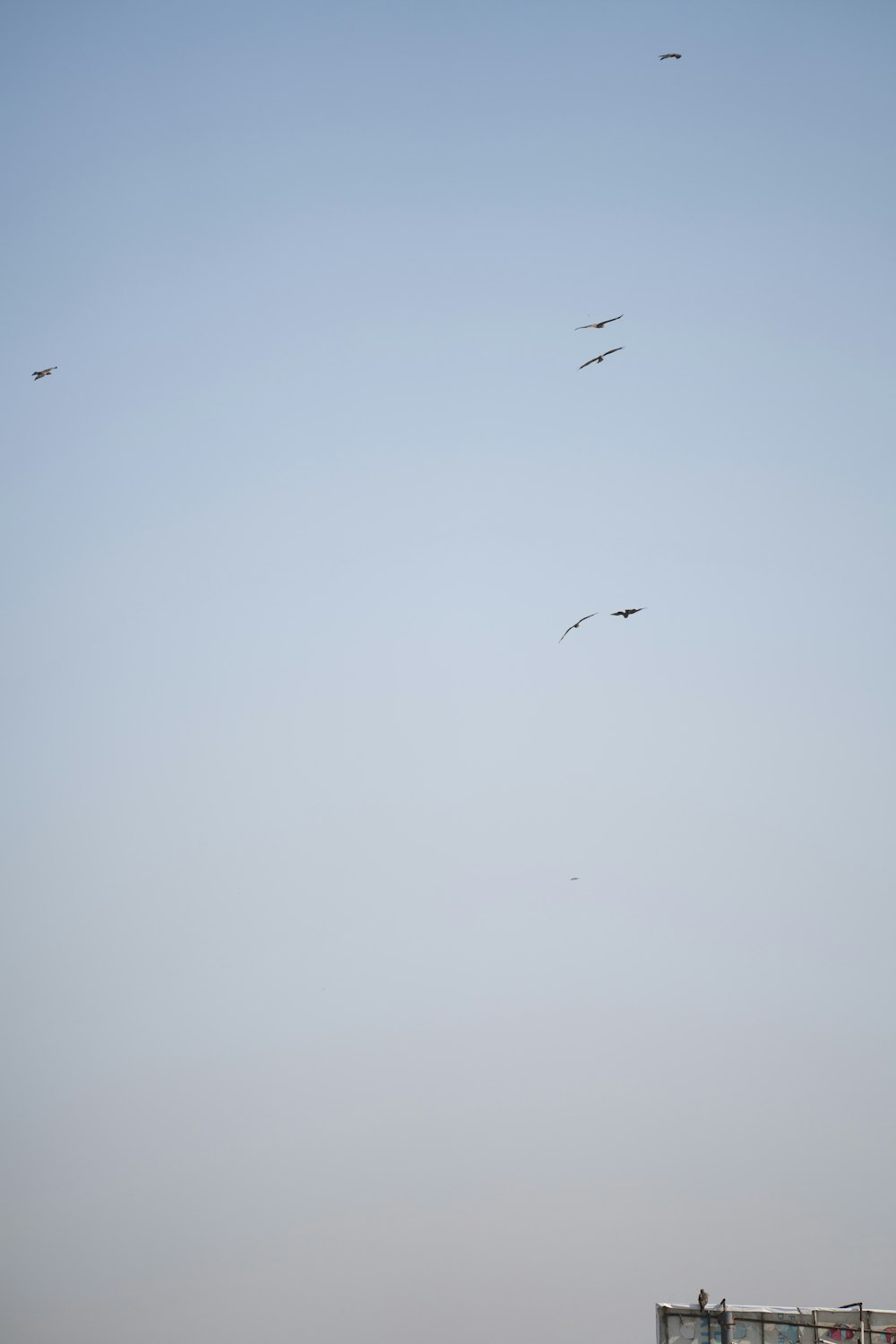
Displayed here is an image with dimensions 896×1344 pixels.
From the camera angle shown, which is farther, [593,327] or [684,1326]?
[593,327]

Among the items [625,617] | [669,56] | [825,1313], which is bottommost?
[825,1313]

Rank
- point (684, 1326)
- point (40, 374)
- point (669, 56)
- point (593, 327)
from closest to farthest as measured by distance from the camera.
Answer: point (684, 1326)
point (593, 327)
point (669, 56)
point (40, 374)

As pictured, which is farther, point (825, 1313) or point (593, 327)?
point (593, 327)

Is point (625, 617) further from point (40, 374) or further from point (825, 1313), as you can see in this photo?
point (40, 374)

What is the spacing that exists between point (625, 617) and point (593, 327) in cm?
996

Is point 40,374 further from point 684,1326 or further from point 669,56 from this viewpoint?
point 684,1326

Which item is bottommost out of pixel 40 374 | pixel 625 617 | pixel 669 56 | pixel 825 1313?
pixel 825 1313

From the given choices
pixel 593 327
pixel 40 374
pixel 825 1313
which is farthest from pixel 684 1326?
pixel 40 374

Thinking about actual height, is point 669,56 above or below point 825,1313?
above

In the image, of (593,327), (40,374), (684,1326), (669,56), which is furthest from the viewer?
(40,374)

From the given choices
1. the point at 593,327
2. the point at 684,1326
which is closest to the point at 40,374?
the point at 593,327

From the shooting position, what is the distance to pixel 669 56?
183 ft

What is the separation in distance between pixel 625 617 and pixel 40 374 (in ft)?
92.2

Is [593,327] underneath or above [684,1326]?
above
